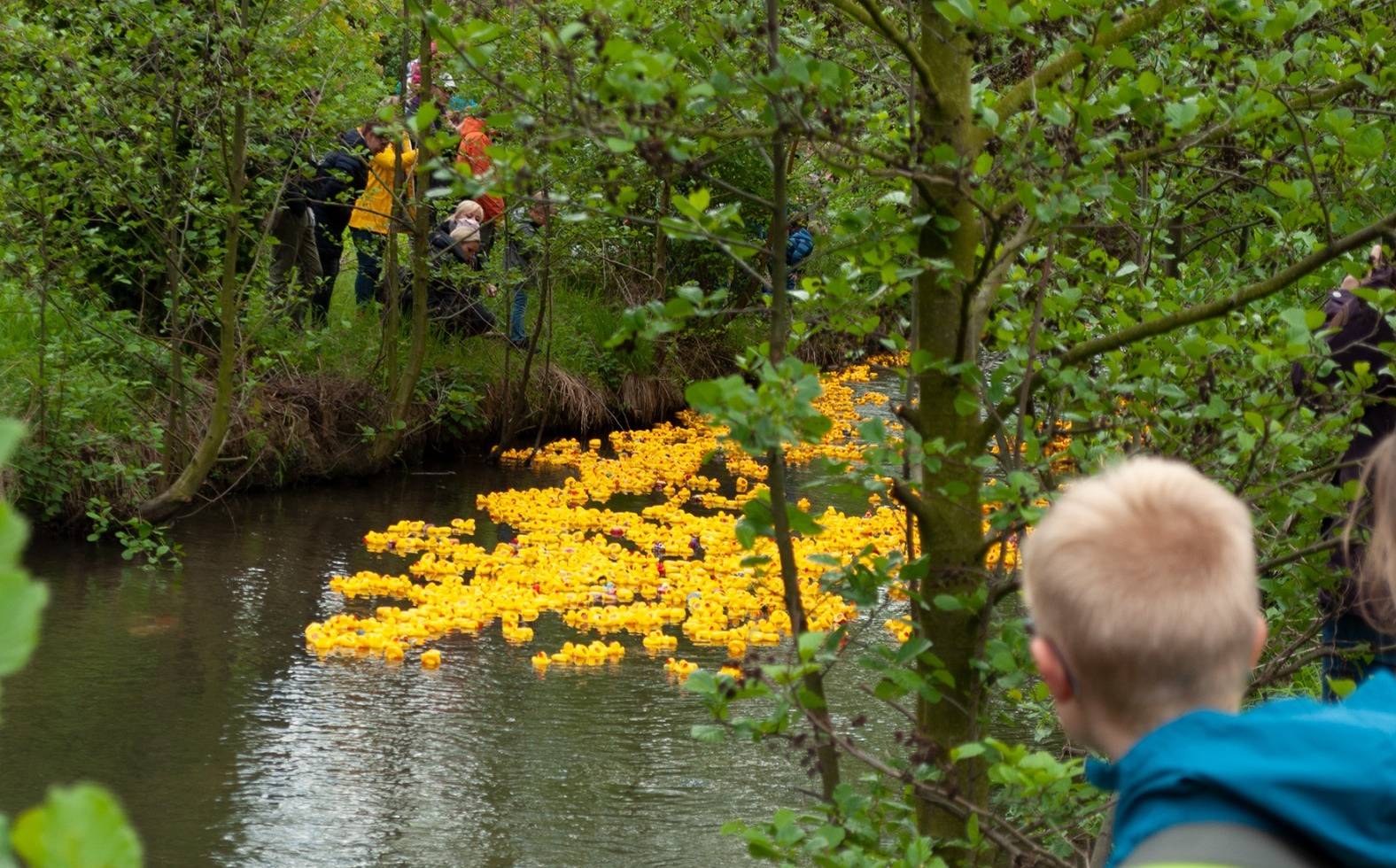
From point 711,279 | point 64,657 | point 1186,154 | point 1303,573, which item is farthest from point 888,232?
point 711,279

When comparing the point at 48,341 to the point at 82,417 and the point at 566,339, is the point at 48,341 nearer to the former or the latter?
the point at 82,417

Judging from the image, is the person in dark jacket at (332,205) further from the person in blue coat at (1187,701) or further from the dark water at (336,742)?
the person in blue coat at (1187,701)

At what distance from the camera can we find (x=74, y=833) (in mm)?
610

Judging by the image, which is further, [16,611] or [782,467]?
[782,467]

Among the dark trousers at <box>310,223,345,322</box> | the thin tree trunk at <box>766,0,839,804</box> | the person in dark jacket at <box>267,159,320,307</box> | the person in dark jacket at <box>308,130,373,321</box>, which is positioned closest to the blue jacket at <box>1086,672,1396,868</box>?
the thin tree trunk at <box>766,0,839,804</box>

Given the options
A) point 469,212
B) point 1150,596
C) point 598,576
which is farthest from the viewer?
point 469,212

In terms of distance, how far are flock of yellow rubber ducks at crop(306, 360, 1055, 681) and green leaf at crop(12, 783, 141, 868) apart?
575 centimetres

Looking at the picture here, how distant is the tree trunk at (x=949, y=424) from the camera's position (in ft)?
11.1

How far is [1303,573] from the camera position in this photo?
351cm

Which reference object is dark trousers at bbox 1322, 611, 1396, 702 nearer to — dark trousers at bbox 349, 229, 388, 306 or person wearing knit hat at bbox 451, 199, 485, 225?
→ dark trousers at bbox 349, 229, 388, 306

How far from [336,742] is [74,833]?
580 centimetres

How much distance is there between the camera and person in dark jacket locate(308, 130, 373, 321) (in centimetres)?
1107

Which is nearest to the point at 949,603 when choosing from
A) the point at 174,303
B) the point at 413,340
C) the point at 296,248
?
the point at 174,303

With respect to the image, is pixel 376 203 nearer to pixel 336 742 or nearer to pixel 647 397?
pixel 647 397
